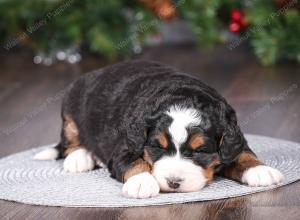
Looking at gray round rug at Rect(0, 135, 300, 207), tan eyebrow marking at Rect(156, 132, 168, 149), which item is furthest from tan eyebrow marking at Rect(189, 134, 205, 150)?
gray round rug at Rect(0, 135, 300, 207)

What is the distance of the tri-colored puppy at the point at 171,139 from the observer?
375cm

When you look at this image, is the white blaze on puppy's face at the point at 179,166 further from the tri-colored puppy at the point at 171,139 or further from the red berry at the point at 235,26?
the red berry at the point at 235,26

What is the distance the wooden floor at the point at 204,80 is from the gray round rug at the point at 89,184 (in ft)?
0.18

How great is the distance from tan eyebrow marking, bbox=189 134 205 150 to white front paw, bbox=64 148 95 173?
3.31ft

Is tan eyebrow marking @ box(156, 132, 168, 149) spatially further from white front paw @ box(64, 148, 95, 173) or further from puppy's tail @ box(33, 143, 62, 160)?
puppy's tail @ box(33, 143, 62, 160)

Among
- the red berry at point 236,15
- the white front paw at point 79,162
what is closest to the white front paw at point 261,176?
the white front paw at point 79,162

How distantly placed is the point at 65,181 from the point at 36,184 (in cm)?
16

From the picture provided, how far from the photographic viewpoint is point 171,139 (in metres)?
3.75

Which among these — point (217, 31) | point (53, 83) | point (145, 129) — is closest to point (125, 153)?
point (145, 129)

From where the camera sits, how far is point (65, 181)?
4336mm

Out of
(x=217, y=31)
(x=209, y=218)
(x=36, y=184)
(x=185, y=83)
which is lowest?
(x=209, y=218)

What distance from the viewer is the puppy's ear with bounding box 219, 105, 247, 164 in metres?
3.85

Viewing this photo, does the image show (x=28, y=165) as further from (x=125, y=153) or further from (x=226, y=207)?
(x=226, y=207)

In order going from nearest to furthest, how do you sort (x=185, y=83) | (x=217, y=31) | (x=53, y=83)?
1. (x=185, y=83)
2. (x=53, y=83)
3. (x=217, y=31)
